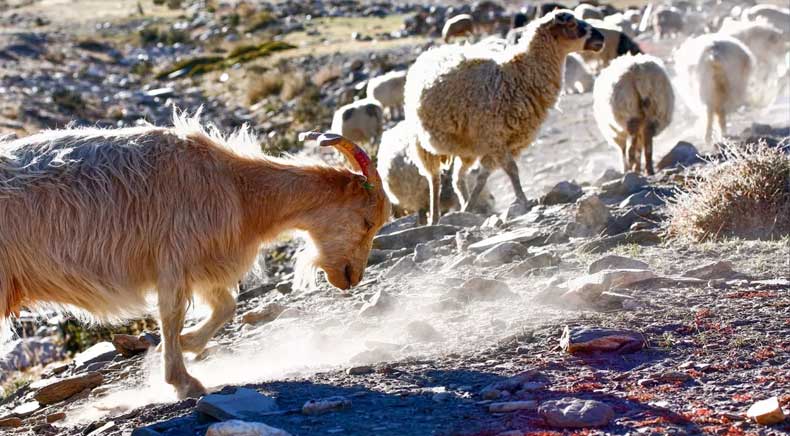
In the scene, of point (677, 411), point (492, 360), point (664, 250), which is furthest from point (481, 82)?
point (677, 411)

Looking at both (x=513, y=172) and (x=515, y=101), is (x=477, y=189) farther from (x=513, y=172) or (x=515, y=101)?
(x=515, y=101)

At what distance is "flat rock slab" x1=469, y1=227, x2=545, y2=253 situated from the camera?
9.70 metres

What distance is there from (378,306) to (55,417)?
242 cm

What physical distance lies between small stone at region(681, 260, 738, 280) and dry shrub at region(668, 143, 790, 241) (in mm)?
1264

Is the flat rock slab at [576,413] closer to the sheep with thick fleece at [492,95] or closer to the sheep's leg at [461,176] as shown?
the sheep with thick fleece at [492,95]

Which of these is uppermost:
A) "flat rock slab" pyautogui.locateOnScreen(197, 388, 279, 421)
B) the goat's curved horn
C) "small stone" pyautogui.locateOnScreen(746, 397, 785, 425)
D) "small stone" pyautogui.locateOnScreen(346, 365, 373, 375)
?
the goat's curved horn

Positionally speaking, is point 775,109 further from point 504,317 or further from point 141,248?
point 141,248

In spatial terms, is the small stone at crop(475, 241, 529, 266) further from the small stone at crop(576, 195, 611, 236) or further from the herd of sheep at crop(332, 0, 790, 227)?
the herd of sheep at crop(332, 0, 790, 227)

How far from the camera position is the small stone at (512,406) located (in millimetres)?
5293

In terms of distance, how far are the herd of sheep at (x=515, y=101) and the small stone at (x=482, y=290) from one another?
139 inches

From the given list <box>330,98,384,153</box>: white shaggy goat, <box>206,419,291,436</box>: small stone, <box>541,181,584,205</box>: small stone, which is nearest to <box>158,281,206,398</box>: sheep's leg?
<box>206,419,291,436</box>: small stone

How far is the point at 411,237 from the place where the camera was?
1112cm

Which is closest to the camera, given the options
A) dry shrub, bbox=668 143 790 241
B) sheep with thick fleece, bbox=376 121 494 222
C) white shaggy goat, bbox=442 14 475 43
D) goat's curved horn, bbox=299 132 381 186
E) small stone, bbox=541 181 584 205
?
goat's curved horn, bbox=299 132 381 186

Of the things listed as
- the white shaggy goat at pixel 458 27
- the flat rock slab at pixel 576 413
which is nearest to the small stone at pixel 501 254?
the flat rock slab at pixel 576 413
